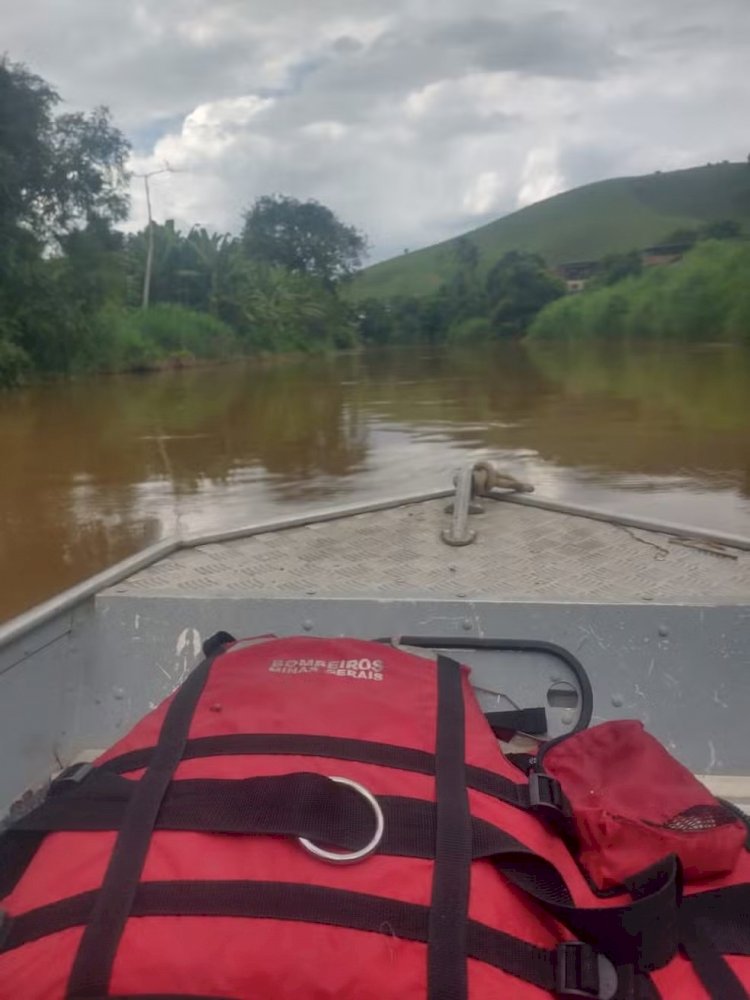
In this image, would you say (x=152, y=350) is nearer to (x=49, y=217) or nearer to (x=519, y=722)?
(x=49, y=217)

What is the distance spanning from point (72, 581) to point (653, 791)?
15.7 ft

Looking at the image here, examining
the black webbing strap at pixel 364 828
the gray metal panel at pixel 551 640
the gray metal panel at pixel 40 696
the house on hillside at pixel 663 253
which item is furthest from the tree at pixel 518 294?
the black webbing strap at pixel 364 828

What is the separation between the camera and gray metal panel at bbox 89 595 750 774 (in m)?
1.69

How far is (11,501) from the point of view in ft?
26.0

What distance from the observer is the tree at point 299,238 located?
179 feet

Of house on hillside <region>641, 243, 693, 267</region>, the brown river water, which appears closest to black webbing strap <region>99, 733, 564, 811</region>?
the brown river water

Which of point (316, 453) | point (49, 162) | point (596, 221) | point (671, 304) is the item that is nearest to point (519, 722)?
point (316, 453)

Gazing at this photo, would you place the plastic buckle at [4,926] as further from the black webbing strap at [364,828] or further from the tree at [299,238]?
the tree at [299,238]

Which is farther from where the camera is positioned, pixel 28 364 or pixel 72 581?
pixel 28 364

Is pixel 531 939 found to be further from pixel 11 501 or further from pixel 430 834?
pixel 11 501

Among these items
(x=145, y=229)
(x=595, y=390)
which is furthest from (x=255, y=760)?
(x=145, y=229)

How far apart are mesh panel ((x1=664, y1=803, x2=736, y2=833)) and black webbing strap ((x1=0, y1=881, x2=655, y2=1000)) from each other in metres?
0.24

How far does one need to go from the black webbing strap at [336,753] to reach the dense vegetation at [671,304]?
37340 mm

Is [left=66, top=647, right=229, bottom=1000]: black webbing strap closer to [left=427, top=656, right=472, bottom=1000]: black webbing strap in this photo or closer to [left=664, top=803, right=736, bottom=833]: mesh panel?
[left=427, top=656, right=472, bottom=1000]: black webbing strap
